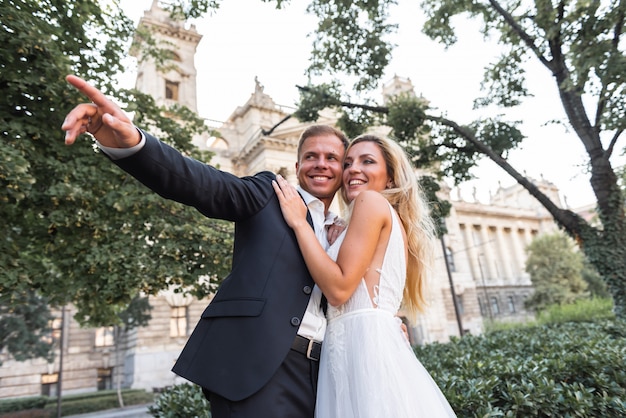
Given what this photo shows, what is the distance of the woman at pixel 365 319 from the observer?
79.7 inches

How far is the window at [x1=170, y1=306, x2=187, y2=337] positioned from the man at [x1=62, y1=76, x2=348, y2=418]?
2688 centimetres

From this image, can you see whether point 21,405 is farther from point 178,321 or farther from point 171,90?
point 171,90

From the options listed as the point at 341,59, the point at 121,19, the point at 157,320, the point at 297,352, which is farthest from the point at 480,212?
the point at 297,352

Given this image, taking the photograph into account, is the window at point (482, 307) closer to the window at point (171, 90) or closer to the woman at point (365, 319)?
the window at point (171, 90)

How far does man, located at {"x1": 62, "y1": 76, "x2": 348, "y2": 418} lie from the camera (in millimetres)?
1688

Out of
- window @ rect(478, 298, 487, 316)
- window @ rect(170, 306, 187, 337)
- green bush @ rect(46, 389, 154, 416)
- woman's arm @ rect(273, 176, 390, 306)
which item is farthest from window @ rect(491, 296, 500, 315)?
woman's arm @ rect(273, 176, 390, 306)

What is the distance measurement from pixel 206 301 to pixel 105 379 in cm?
859

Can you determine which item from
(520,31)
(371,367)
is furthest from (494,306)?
(371,367)

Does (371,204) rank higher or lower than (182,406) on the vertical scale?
higher

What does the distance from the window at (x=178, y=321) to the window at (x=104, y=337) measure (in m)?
4.76

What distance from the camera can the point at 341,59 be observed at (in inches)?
511

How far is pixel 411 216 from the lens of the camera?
2.83m

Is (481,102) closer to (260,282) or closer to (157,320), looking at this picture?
(260,282)

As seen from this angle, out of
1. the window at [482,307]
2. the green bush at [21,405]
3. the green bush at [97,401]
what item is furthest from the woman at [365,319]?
the window at [482,307]
